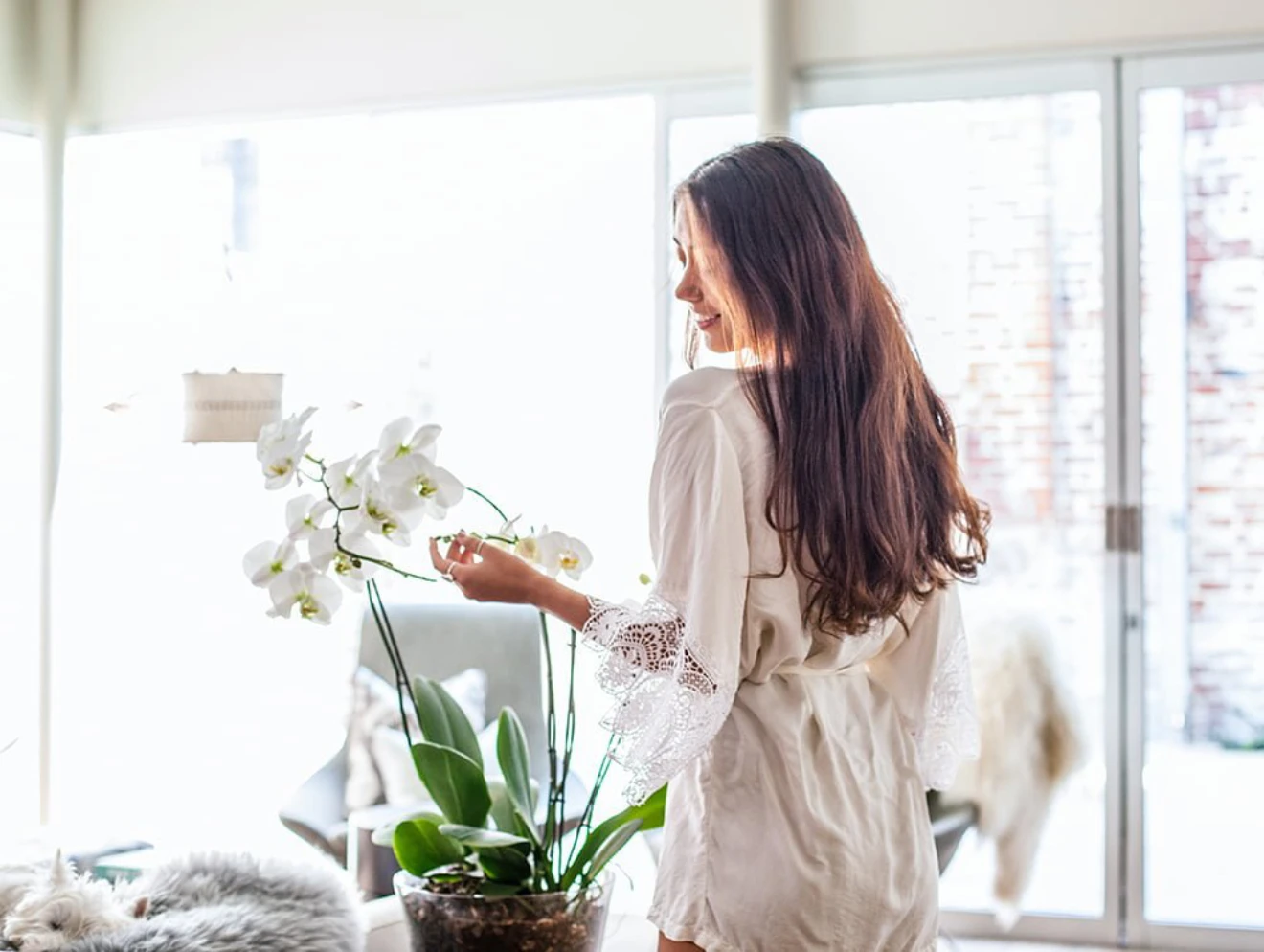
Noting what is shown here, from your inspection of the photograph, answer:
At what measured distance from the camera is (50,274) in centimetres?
479

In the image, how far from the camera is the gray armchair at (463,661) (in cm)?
371

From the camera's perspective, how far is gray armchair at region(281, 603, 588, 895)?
3707 mm

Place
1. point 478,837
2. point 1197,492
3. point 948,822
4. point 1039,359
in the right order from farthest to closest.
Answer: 1. point 1039,359
2. point 1197,492
3. point 948,822
4. point 478,837

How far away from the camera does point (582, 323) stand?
4.40m

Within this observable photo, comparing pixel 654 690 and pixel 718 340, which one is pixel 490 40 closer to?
pixel 718 340

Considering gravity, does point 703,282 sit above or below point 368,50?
below

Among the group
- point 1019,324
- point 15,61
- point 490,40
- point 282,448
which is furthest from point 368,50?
point 282,448

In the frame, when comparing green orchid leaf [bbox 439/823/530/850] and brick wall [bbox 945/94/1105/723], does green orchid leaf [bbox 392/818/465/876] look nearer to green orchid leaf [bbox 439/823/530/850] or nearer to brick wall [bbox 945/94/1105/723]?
green orchid leaf [bbox 439/823/530/850]

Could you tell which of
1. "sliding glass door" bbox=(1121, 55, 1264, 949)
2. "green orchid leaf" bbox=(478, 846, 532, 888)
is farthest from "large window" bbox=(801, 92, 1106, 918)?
"green orchid leaf" bbox=(478, 846, 532, 888)

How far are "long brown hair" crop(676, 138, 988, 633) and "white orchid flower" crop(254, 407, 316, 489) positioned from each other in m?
0.42

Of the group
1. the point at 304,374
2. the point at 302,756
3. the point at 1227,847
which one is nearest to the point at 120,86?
the point at 304,374

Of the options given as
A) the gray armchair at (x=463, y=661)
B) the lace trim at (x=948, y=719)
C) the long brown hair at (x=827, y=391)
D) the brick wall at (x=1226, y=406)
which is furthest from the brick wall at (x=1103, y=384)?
the long brown hair at (x=827, y=391)

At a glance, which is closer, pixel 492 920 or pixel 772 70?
pixel 492 920

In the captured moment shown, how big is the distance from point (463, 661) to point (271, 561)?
8.85 feet
